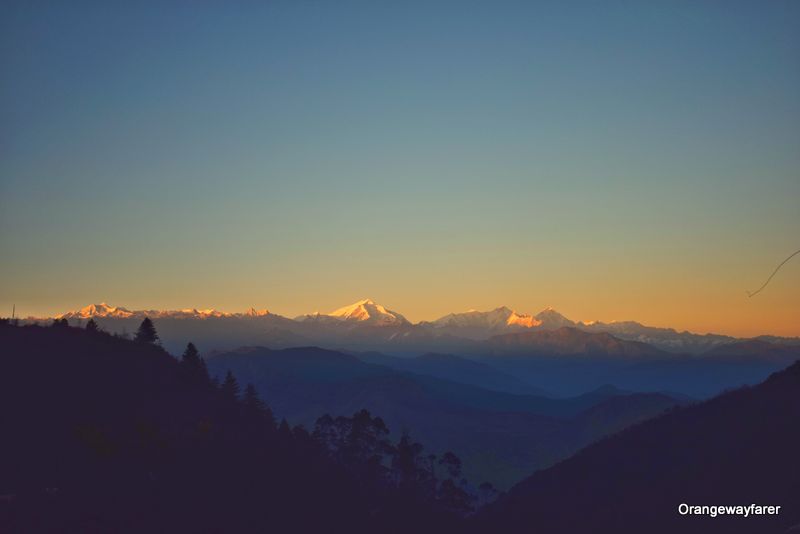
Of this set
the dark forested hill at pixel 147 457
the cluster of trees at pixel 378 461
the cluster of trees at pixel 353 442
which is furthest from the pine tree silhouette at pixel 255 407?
the cluster of trees at pixel 378 461

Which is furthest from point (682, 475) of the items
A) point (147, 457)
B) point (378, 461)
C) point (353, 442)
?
point (147, 457)

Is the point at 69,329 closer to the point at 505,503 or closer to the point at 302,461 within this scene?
the point at 302,461

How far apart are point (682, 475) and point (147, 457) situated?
272ft

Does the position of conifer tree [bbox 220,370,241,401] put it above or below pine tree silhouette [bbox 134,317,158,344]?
below

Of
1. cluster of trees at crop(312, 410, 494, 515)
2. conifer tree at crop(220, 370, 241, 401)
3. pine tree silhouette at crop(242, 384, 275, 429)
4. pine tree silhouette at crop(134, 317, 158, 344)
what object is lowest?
cluster of trees at crop(312, 410, 494, 515)

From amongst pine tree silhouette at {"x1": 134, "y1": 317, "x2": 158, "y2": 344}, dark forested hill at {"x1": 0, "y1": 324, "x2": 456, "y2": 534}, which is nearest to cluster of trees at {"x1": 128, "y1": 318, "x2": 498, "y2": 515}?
pine tree silhouette at {"x1": 134, "y1": 317, "x2": 158, "y2": 344}

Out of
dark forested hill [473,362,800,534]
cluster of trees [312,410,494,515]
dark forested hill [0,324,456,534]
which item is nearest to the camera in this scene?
dark forested hill [0,324,456,534]

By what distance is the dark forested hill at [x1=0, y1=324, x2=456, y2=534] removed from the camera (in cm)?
10031

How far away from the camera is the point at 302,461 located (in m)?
148

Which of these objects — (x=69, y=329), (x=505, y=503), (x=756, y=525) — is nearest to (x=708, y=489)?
(x=756, y=525)

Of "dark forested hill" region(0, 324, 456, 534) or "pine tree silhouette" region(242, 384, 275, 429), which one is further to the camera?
"pine tree silhouette" region(242, 384, 275, 429)

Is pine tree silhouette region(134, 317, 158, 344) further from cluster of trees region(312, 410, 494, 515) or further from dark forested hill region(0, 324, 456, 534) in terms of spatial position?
cluster of trees region(312, 410, 494, 515)

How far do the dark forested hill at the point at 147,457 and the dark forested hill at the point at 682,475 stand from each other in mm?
21827

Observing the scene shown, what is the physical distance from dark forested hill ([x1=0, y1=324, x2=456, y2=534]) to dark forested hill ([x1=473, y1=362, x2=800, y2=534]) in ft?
71.6
